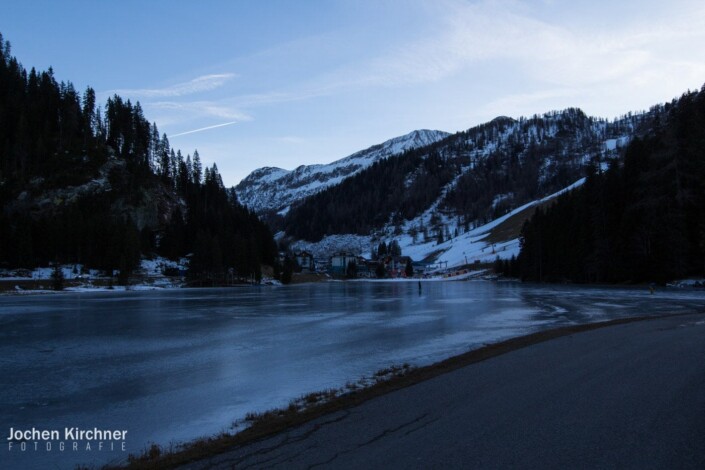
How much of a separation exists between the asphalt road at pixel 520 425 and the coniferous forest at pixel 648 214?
193ft

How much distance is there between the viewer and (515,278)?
142 meters

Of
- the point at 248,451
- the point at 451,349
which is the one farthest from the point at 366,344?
the point at 248,451

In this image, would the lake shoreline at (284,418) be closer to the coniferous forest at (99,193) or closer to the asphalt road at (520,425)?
the asphalt road at (520,425)

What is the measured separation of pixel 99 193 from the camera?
363 ft

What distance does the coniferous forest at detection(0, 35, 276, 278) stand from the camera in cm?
9212

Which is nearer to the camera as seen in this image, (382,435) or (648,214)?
(382,435)

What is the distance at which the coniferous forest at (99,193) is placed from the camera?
9212 cm

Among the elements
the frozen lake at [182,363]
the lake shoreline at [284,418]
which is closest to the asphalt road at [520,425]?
the lake shoreline at [284,418]

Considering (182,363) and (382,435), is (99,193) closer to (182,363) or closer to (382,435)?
(182,363)

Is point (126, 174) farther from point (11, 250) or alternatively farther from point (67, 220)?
point (11, 250)

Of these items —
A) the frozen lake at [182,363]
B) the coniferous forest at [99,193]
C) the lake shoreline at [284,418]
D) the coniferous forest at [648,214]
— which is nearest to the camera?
the lake shoreline at [284,418]

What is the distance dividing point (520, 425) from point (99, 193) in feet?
397

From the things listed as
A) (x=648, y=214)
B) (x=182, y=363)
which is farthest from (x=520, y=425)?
(x=648, y=214)

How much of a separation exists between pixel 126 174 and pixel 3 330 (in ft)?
345
